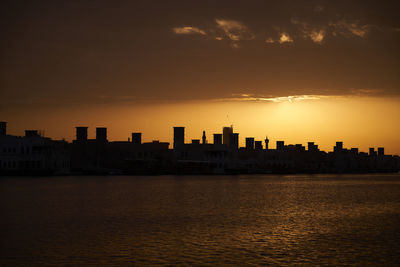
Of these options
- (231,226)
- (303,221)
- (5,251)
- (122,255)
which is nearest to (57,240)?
(5,251)

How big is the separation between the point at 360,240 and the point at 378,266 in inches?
365

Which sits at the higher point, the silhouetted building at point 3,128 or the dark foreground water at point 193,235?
the silhouetted building at point 3,128

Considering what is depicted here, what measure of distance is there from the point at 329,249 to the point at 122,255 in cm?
1364

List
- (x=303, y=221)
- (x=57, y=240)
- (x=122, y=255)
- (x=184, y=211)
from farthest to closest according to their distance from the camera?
1. (x=184, y=211)
2. (x=303, y=221)
3. (x=57, y=240)
4. (x=122, y=255)

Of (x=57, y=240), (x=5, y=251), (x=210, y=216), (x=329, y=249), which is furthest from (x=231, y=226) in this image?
(x=5, y=251)

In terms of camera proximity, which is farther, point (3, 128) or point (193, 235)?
point (3, 128)

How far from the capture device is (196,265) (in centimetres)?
2889

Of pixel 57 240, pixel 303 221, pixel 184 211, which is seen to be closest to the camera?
pixel 57 240

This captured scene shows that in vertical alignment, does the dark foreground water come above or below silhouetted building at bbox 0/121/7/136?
below

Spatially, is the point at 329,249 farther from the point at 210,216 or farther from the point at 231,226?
the point at 210,216

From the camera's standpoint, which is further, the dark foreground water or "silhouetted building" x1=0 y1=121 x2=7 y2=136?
"silhouetted building" x1=0 y1=121 x2=7 y2=136

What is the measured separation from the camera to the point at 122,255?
1242 inches

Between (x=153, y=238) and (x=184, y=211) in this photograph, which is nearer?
(x=153, y=238)

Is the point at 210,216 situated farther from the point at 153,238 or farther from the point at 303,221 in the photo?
the point at 153,238
